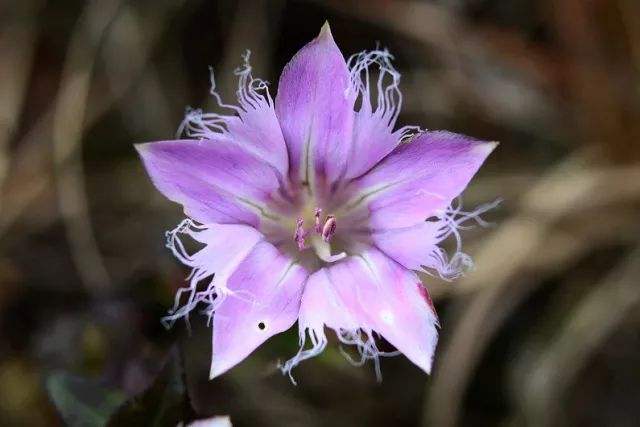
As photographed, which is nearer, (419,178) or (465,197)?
(419,178)

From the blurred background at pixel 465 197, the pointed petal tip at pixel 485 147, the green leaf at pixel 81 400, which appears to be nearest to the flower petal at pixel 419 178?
the pointed petal tip at pixel 485 147

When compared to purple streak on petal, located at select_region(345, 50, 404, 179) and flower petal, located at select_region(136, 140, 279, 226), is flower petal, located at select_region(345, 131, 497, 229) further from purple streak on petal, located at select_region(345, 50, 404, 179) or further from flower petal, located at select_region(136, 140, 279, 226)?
flower petal, located at select_region(136, 140, 279, 226)

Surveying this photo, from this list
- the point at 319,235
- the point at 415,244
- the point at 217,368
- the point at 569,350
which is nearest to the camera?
the point at 217,368

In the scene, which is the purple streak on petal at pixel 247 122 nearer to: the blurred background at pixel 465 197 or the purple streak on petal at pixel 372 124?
the purple streak on petal at pixel 372 124

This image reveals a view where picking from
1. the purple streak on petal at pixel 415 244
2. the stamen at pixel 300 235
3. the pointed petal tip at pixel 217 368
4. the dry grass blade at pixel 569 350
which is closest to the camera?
the pointed petal tip at pixel 217 368

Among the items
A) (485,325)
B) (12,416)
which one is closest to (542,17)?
(485,325)

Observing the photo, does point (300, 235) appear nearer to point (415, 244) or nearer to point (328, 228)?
point (328, 228)

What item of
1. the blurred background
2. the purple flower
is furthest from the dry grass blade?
the purple flower

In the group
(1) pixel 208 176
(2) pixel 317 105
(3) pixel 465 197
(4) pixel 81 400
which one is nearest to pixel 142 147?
(1) pixel 208 176
